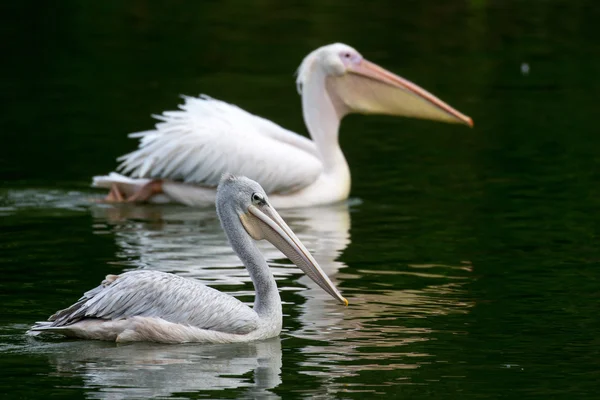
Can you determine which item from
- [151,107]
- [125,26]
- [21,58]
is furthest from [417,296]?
[125,26]

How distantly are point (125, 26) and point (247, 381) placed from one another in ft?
53.9

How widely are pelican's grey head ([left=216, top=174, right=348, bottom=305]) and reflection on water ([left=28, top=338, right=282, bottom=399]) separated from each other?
45 centimetres

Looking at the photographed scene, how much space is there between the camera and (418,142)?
1409 centimetres

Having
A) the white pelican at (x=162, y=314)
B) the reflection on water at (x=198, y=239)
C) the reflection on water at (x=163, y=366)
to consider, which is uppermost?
the reflection on water at (x=198, y=239)

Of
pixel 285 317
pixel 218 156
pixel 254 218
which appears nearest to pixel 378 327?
pixel 285 317

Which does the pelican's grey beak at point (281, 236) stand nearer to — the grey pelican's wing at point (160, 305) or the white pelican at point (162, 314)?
the white pelican at point (162, 314)

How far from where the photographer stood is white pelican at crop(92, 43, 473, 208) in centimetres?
1116

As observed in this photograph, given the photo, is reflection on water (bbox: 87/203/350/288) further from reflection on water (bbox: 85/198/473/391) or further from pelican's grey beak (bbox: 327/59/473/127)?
pelican's grey beak (bbox: 327/59/473/127)

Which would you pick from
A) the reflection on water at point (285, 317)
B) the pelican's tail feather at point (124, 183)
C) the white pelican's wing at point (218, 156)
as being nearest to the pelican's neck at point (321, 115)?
the white pelican's wing at point (218, 156)

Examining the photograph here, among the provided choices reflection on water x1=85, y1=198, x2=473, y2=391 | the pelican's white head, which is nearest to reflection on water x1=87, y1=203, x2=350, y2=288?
reflection on water x1=85, y1=198, x2=473, y2=391

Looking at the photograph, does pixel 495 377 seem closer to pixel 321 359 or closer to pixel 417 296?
pixel 321 359

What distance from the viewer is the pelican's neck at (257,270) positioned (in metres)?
7.30

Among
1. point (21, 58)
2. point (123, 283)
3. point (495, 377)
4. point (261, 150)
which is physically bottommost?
point (495, 377)

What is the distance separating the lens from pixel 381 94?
12.1 meters
